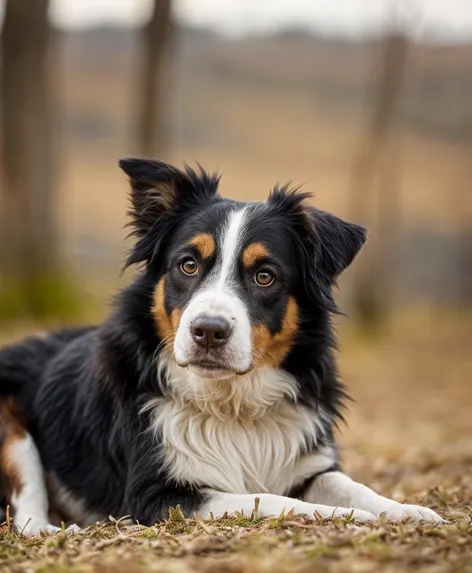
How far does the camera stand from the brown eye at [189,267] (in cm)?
457

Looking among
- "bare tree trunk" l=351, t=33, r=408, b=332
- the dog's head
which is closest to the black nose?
the dog's head

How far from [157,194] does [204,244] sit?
62 centimetres

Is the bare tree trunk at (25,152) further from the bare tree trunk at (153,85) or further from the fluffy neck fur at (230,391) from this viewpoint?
the fluffy neck fur at (230,391)

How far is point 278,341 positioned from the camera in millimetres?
4664

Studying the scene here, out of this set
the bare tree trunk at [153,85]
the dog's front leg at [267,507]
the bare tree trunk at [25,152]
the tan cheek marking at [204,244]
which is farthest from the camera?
the bare tree trunk at [153,85]

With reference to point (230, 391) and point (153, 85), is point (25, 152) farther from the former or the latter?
point (230, 391)

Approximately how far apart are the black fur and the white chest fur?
0.11m

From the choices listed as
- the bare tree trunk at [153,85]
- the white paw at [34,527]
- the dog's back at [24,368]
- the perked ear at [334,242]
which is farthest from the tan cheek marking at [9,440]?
the bare tree trunk at [153,85]

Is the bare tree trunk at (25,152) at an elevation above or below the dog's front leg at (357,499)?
above

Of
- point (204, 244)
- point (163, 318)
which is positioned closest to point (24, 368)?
point (163, 318)

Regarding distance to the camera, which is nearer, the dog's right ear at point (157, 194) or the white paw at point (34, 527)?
the white paw at point (34, 527)

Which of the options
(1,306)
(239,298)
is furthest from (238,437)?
(1,306)

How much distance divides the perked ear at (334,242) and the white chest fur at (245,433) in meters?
0.65

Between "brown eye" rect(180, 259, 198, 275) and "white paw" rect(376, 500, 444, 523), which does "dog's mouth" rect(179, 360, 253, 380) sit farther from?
"white paw" rect(376, 500, 444, 523)
